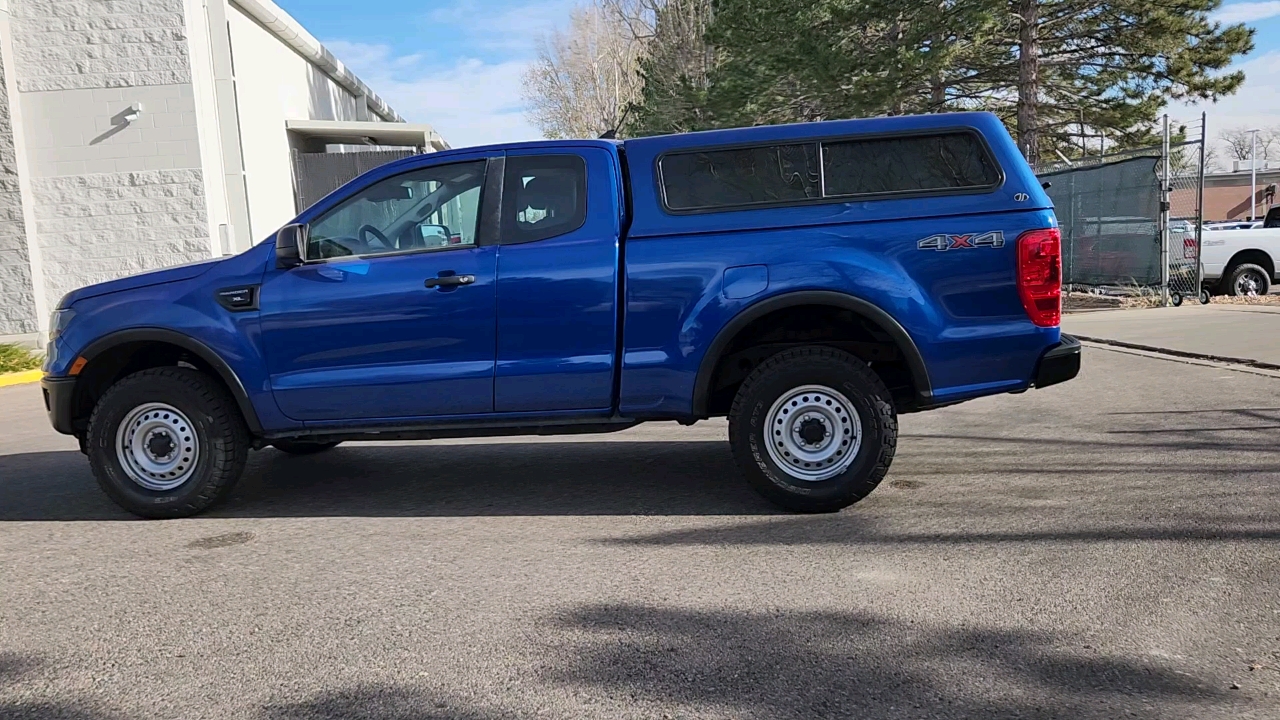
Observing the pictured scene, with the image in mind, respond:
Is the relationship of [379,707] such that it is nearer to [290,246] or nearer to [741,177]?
[290,246]

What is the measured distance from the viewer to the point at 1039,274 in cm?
493

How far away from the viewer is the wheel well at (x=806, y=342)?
17.2 ft

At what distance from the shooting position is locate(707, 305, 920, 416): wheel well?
525 centimetres

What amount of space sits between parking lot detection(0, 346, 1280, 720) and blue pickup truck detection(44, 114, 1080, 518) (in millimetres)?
481

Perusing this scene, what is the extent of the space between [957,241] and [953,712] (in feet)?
8.53

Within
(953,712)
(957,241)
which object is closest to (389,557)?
(953,712)

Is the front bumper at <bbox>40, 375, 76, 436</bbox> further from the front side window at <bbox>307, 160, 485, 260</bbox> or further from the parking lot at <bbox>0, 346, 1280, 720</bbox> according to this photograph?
the front side window at <bbox>307, 160, 485, 260</bbox>

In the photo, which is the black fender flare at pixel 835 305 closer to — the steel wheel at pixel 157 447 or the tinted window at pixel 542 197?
the tinted window at pixel 542 197

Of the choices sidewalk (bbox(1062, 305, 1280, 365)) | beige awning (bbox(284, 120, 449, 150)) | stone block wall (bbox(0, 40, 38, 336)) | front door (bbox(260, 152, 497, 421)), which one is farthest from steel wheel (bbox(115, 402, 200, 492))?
beige awning (bbox(284, 120, 449, 150))

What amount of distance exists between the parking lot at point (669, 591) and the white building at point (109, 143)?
9826 millimetres

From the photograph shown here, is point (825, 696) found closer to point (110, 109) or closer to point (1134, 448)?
point (1134, 448)

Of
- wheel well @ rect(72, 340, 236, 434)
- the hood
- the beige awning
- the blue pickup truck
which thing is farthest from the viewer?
the beige awning

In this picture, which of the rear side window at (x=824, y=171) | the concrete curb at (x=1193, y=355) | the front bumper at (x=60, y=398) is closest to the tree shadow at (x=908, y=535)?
the rear side window at (x=824, y=171)

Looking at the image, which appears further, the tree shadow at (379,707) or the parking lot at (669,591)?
the parking lot at (669,591)
